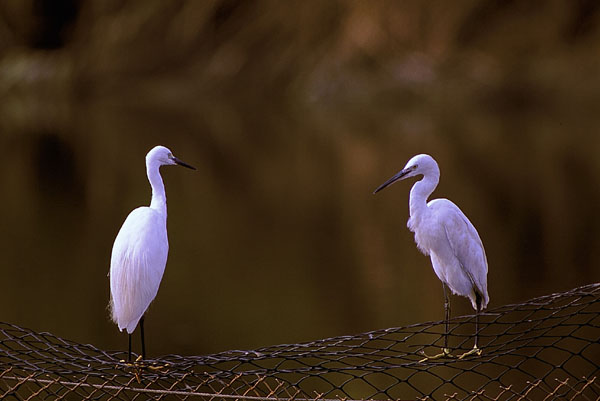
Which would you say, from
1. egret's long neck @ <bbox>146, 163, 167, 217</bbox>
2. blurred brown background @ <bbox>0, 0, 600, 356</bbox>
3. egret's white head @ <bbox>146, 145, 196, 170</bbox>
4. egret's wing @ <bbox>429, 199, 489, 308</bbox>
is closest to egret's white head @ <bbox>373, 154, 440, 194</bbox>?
egret's wing @ <bbox>429, 199, 489, 308</bbox>

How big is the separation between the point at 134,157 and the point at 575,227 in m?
10.4

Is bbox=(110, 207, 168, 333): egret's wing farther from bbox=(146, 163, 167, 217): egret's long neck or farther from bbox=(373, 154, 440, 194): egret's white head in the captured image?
bbox=(373, 154, 440, 194): egret's white head

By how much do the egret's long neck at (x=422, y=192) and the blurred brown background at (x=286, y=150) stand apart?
2037mm

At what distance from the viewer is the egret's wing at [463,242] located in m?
5.17

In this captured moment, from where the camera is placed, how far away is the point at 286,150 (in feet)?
63.9

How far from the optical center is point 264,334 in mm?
7012

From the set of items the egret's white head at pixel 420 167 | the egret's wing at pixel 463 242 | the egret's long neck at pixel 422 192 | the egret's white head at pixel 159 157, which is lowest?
the egret's wing at pixel 463 242

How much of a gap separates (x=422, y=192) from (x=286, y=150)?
1441 cm

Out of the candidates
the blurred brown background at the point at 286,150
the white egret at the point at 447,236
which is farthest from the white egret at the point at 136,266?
the blurred brown background at the point at 286,150

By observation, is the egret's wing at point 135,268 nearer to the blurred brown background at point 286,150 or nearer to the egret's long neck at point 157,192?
the egret's long neck at point 157,192

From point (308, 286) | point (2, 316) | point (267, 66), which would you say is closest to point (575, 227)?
point (308, 286)

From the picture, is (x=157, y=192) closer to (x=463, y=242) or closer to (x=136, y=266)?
(x=136, y=266)

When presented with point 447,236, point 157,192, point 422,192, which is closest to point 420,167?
point 422,192

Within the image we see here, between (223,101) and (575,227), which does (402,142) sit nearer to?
(575,227)
